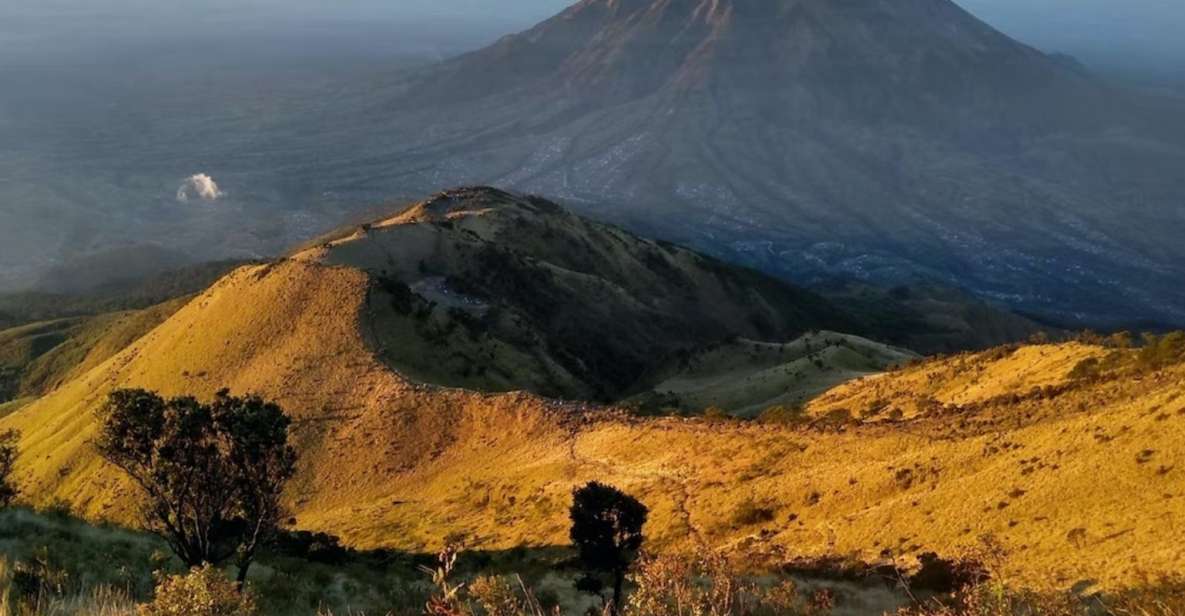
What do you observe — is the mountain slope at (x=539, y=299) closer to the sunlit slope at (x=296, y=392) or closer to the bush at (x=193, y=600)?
the sunlit slope at (x=296, y=392)

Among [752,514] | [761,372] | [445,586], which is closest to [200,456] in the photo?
[752,514]

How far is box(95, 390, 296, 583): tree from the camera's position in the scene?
2058cm

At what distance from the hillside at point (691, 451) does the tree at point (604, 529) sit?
371cm

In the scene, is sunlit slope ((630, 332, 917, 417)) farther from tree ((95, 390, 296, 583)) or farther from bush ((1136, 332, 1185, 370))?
tree ((95, 390, 296, 583))

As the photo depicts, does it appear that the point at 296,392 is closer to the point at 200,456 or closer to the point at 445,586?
the point at 200,456

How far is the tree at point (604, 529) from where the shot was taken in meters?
20.5

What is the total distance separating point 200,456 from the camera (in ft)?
68.5

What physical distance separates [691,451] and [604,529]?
451 inches

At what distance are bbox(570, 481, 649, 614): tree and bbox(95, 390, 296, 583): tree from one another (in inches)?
298

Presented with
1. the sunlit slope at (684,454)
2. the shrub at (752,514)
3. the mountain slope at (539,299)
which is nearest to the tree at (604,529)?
the sunlit slope at (684,454)

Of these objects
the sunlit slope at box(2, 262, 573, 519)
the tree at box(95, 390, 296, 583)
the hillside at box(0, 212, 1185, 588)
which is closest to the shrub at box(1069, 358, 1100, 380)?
the hillside at box(0, 212, 1185, 588)

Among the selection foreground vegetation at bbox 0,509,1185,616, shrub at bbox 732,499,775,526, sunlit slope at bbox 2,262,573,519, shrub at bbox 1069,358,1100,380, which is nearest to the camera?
foreground vegetation at bbox 0,509,1185,616

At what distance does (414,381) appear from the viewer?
4578 centimetres

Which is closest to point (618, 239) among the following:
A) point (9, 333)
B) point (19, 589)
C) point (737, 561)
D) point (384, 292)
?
point (384, 292)
